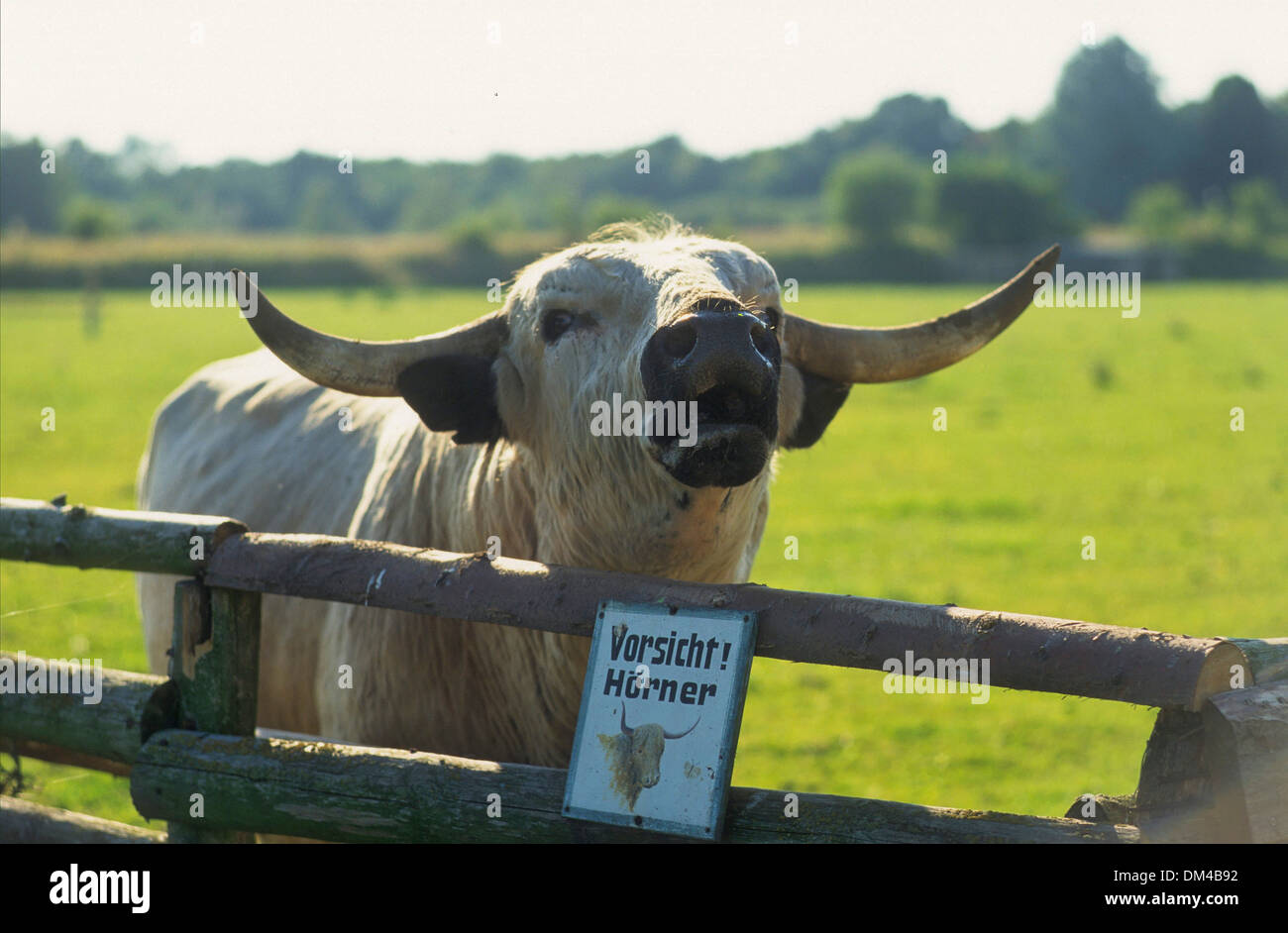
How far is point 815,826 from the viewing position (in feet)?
8.79

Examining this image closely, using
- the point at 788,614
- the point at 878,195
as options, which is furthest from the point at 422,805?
the point at 878,195

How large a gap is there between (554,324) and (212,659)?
133 cm

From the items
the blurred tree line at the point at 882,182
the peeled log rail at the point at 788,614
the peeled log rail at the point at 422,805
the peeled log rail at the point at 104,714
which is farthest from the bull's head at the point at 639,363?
the blurred tree line at the point at 882,182

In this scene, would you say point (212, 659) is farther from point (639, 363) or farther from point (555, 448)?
point (639, 363)

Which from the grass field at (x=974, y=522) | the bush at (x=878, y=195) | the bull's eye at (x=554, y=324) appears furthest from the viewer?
the bush at (x=878, y=195)

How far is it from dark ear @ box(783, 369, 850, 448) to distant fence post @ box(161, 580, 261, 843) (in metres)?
1.81

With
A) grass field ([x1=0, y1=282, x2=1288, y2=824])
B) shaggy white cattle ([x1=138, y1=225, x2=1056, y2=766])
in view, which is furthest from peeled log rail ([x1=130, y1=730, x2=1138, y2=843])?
grass field ([x1=0, y1=282, x2=1288, y2=824])

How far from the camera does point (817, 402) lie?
4.26 metres

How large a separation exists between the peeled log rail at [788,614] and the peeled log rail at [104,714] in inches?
16.7

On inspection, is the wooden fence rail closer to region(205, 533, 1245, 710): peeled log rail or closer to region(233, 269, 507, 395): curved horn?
region(205, 533, 1245, 710): peeled log rail

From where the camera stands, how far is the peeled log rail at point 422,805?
2605mm

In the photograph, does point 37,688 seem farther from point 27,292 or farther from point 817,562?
point 27,292

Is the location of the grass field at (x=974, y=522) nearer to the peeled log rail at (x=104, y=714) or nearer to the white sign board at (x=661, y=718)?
the peeled log rail at (x=104, y=714)
